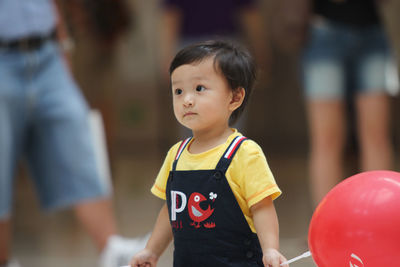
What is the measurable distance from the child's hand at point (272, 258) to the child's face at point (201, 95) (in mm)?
320

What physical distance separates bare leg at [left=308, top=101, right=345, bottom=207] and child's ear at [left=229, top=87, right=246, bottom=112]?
155 centimetres

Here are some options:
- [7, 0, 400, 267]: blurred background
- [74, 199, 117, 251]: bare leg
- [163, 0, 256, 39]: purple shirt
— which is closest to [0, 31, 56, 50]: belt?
[7, 0, 400, 267]: blurred background

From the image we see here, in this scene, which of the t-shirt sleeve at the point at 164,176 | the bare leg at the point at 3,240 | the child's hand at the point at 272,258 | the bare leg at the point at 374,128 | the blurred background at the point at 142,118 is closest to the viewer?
the child's hand at the point at 272,258

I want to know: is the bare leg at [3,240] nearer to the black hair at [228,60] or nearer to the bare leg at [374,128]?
the black hair at [228,60]

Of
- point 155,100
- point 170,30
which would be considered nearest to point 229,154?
point 170,30

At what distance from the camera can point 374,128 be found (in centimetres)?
299

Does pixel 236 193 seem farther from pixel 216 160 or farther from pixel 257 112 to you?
pixel 257 112

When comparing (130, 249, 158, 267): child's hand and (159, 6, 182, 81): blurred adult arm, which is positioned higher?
(159, 6, 182, 81): blurred adult arm

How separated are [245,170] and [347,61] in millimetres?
1675

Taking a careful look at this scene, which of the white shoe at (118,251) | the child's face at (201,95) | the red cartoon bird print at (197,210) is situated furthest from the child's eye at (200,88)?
the white shoe at (118,251)

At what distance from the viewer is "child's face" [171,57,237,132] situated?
4.93ft

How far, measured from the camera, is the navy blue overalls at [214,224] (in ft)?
4.84

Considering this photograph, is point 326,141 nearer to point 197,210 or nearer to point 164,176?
point 164,176

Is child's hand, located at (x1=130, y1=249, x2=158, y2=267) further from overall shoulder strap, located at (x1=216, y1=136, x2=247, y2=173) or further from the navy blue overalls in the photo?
overall shoulder strap, located at (x1=216, y1=136, x2=247, y2=173)
